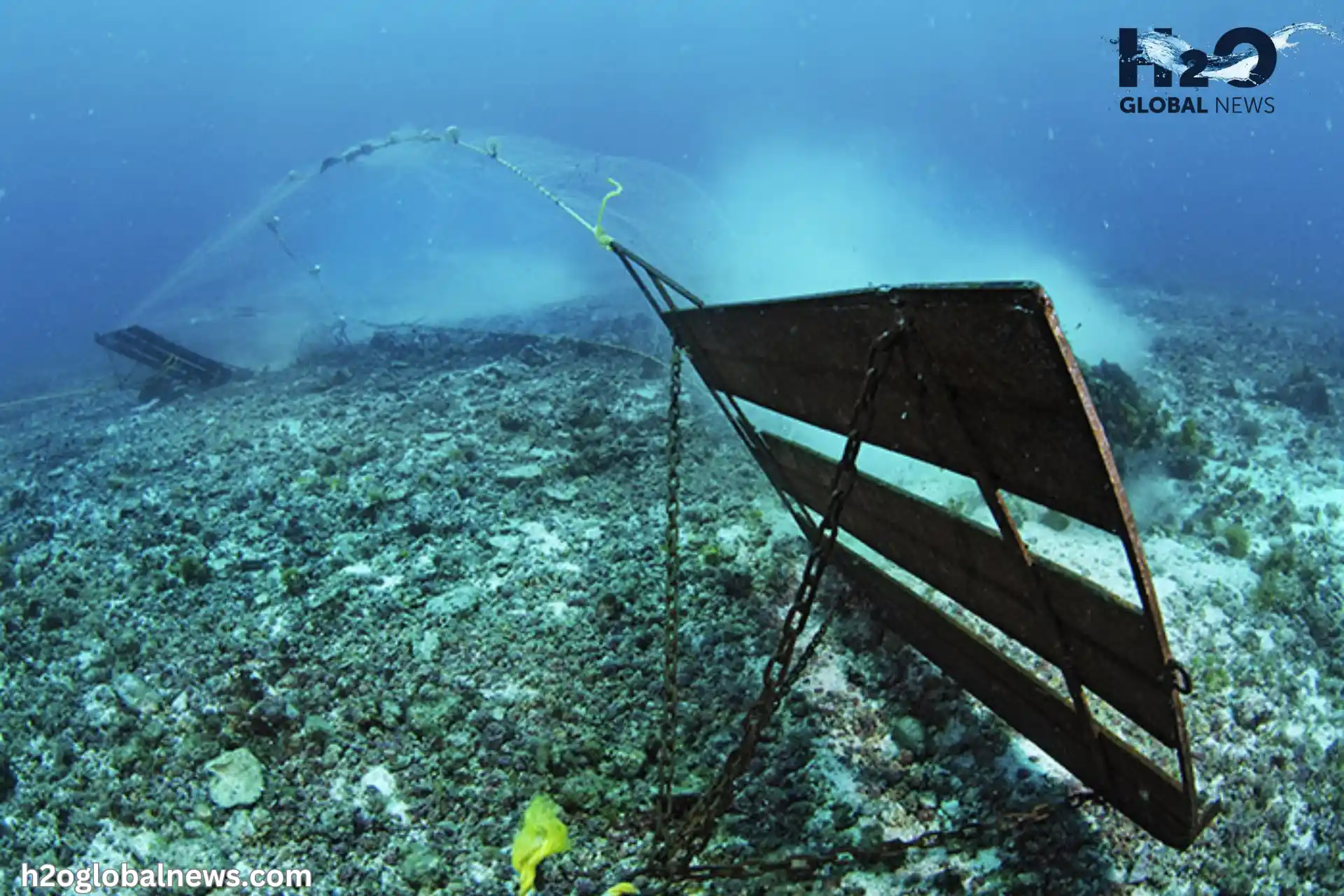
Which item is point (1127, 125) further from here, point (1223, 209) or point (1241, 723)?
point (1241, 723)

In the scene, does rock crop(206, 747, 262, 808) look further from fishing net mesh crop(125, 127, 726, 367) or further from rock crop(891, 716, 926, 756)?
fishing net mesh crop(125, 127, 726, 367)

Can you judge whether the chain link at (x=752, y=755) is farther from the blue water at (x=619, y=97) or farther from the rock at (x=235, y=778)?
the blue water at (x=619, y=97)

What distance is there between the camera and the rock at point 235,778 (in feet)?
12.8

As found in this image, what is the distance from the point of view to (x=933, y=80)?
137 metres

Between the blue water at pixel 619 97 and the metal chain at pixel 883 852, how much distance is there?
74.3m

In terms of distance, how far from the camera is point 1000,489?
2.79m

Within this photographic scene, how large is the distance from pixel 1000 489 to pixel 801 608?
990mm

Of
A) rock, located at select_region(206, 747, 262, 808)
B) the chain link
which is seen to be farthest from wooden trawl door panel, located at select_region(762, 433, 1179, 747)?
rock, located at select_region(206, 747, 262, 808)

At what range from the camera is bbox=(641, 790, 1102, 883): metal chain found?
9.16ft

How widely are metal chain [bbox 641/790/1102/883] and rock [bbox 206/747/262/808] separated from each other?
8.47ft

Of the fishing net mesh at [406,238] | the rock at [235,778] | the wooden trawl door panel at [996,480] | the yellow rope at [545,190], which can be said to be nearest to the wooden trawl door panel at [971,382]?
the wooden trawl door panel at [996,480]

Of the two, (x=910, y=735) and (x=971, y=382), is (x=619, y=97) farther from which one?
(x=971, y=382)

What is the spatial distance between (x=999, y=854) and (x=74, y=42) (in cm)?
19632

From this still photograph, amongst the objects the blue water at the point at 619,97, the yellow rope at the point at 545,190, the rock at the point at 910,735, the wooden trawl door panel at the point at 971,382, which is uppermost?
the blue water at the point at 619,97
